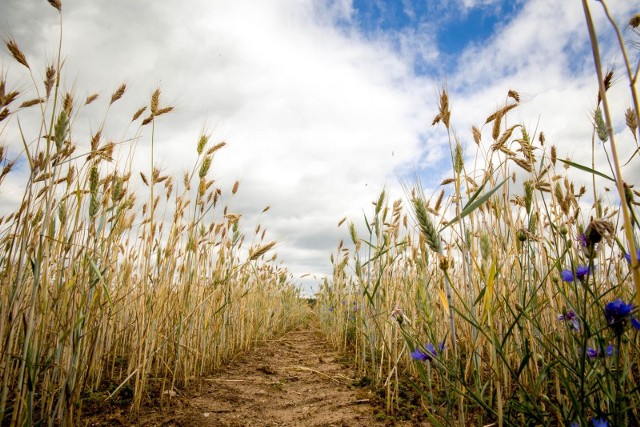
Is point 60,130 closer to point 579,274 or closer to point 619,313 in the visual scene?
point 619,313

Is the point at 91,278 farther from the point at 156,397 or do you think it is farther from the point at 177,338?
the point at 156,397

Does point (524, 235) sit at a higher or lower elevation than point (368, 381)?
higher

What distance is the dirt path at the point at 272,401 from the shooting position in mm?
2201

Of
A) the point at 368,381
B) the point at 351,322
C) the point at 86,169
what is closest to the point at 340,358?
the point at 351,322

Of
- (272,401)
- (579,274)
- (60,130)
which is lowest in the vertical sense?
(272,401)

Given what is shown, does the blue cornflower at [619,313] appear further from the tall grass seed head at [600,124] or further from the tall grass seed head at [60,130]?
the tall grass seed head at [60,130]

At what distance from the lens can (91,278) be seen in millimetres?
1782

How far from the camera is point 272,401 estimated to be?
2.76 metres

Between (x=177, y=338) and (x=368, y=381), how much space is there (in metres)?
1.73

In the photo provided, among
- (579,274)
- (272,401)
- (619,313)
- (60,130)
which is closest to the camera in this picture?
(619,313)

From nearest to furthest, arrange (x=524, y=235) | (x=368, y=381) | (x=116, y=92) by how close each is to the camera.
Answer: (x=524, y=235) < (x=116, y=92) < (x=368, y=381)

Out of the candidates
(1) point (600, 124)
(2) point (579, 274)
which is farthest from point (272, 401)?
(1) point (600, 124)

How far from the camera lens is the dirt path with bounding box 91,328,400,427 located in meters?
2.20

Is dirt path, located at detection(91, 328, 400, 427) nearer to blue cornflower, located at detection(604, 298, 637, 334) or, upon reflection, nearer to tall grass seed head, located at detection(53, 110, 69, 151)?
blue cornflower, located at detection(604, 298, 637, 334)
